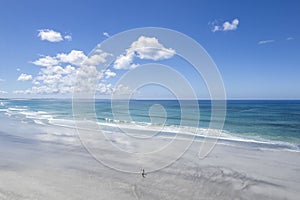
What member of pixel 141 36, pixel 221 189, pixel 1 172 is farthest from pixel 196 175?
pixel 1 172

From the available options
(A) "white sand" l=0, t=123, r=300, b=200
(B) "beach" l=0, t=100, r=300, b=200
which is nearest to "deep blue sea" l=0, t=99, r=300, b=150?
(B) "beach" l=0, t=100, r=300, b=200

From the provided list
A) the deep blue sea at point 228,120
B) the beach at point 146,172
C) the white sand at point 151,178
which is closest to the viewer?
the white sand at point 151,178

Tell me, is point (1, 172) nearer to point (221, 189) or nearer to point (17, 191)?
point (17, 191)

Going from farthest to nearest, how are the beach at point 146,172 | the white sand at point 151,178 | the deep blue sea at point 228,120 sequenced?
the deep blue sea at point 228,120 → the beach at point 146,172 → the white sand at point 151,178

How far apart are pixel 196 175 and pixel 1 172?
7.19 meters

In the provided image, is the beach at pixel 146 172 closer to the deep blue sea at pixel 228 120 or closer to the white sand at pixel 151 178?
the white sand at pixel 151 178

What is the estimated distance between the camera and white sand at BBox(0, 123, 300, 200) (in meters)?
7.49

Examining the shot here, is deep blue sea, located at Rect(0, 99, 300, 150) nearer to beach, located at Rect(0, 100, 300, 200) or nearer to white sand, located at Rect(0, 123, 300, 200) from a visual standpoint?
beach, located at Rect(0, 100, 300, 200)

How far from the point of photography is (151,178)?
8.88 m

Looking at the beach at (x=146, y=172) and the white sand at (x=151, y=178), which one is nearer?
the white sand at (x=151, y=178)

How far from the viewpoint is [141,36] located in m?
9.87

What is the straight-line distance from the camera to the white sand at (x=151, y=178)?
7.49 meters

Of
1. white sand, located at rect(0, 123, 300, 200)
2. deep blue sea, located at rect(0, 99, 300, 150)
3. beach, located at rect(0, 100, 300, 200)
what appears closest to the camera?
white sand, located at rect(0, 123, 300, 200)

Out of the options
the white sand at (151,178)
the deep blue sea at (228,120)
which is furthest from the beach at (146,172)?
the deep blue sea at (228,120)
